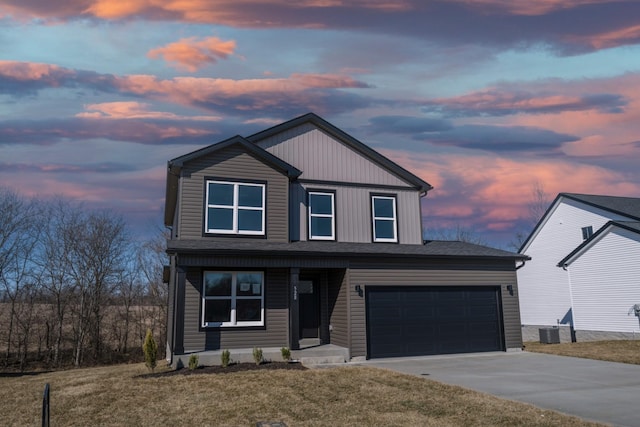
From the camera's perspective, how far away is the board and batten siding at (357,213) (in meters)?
16.5

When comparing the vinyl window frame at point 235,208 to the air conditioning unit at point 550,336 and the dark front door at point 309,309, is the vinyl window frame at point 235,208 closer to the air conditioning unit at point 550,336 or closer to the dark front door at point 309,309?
the dark front door at point 309,309

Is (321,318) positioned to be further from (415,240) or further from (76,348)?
(76,348)

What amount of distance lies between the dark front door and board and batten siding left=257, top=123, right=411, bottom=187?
4.13 metres

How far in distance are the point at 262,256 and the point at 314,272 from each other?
3218 mm

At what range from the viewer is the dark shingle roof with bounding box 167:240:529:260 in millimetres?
13570

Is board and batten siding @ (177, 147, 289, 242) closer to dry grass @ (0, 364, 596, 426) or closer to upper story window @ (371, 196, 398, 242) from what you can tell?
upper story window @ (371, 196, 398, 242)

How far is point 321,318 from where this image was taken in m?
16.5

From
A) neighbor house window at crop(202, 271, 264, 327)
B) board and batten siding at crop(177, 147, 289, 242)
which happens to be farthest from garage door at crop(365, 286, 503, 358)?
board and batten siding at crop(177, 147, 289, 242)

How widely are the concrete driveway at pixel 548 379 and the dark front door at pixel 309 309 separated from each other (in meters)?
3.03

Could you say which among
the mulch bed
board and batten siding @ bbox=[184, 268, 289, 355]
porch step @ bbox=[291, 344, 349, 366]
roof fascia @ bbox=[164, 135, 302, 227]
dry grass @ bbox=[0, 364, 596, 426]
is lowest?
dry grass @ bbox=[0, 364, 596, 426]

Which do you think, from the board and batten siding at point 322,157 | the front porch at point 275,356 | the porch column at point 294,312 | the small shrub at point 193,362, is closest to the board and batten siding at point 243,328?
the front porch at point 275,356

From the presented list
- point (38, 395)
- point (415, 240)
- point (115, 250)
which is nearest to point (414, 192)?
point (415, 240)

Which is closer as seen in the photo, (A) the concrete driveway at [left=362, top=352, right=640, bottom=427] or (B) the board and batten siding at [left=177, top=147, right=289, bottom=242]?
(A) the concrete driveway at [left=362, top=352, right=640, bottom=427]

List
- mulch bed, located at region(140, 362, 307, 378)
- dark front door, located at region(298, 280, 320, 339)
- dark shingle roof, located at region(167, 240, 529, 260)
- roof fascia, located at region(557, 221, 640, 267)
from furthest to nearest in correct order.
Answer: roof fascia, located at region(557, 221, 640, 267), dark front door, located at region(298, 280, 320, 339), dark shingle roof, located at region(167, 240, 529, 260), mulch bed, located at region(140, 362, 307, 378)
